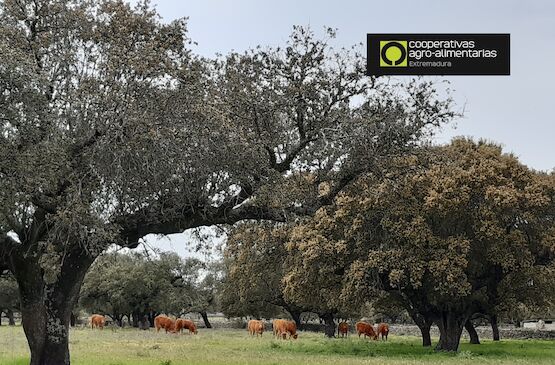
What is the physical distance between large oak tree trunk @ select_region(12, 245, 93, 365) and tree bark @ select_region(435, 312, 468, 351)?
21.0 m

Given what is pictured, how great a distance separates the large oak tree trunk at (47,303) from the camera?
17.1m

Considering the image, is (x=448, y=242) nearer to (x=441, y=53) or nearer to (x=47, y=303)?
(x=441, y=53)

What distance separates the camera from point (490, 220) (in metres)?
30.3

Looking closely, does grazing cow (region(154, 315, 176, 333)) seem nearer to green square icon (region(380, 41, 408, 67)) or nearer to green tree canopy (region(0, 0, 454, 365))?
green tree canopy (region(0, 0, 454, 365))

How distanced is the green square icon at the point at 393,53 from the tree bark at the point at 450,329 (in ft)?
63.9

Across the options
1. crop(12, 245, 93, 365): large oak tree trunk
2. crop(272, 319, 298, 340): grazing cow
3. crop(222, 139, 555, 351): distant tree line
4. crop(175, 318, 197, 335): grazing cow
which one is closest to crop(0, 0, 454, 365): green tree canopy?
crop(12, 245, 93, 365): large oak tree trunk

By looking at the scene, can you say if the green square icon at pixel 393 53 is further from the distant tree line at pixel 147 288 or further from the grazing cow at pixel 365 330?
the distant tree line at pixel 147 288

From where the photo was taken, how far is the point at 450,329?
33.1m

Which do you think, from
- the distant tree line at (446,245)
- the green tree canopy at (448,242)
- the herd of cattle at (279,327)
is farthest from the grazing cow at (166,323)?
the green tree canopy at (448,242)

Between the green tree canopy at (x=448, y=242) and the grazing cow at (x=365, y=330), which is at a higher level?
the green tree canopy at (x=448, y=242)

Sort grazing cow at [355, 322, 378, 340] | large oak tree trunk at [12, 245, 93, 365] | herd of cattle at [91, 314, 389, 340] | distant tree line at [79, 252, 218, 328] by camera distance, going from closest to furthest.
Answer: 1. large oak tree trunk at [12, 245, 93, 365]
2. herd of cattle at [91, 314, 389, 340]
3. grazing cow at [355, 322, 378, 340]
4. distant tree line at [79, 252, 218, 328]

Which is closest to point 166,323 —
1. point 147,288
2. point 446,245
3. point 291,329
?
point 291,329

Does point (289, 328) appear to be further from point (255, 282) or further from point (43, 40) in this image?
point (43, 40)

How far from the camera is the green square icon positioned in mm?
16703
